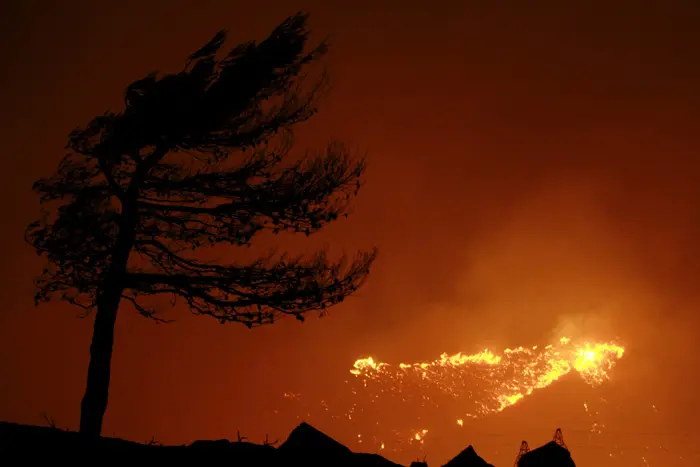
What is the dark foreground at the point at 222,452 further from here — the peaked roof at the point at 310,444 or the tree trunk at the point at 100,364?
the tree trunk at the point at 100,364

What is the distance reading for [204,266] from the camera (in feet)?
46.5

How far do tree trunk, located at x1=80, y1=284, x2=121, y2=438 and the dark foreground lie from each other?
1982 mm

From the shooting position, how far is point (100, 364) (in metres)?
12.9

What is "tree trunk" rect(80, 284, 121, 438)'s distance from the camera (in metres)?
12.4

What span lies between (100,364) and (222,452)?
4055 millimetres

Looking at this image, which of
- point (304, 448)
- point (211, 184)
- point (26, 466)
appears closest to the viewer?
point (26, 466)

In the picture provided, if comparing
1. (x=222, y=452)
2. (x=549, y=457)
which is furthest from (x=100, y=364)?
(x=549, y=457)

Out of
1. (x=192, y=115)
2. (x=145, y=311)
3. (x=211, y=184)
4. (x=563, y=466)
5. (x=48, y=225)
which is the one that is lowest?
(x=563, y=466)

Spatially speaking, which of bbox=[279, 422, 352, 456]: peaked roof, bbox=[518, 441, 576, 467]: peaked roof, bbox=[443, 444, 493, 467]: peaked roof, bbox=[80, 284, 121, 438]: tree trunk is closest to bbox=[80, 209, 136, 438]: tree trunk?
bbox=[80, 284, 121, 438]: tree trunk

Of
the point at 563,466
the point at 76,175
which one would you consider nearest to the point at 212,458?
the point at 563,466

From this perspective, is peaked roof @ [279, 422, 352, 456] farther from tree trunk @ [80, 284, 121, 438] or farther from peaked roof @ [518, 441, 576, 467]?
tree trunk @ [80, 284, 121, 438]

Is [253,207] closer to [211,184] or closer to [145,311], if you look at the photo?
[211,184]

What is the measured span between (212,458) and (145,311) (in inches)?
231

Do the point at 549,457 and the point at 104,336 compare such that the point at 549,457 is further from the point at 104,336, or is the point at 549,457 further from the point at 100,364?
the point at 104,336
